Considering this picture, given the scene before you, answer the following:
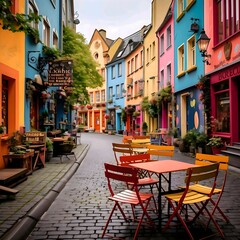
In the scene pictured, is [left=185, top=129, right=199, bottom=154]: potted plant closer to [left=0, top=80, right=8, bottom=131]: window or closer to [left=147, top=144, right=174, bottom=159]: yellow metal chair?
[left=147, top=144, right=174, bottom=159]: yellow metal chair

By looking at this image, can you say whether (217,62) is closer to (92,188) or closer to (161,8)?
(92,188)

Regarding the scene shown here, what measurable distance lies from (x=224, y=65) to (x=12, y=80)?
7.25 meters

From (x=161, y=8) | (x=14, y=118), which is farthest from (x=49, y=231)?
(x=161, y=8)

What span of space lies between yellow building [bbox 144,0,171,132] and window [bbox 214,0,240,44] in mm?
10212

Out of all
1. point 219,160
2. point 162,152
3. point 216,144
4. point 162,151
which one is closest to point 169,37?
point 216,144

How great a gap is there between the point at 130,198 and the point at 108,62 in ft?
126

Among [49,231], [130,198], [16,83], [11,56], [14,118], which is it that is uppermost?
[11,56]

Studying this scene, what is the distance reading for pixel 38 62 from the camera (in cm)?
1159

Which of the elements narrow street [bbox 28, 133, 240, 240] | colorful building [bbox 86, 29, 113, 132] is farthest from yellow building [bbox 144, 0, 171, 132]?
narrow street [bbox 28, 133, 240, 240]

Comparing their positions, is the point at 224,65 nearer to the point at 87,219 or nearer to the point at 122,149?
the point at 122,149

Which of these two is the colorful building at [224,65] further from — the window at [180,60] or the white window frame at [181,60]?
the window at [180,60]

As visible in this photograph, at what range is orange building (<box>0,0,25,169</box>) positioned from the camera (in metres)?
8.09

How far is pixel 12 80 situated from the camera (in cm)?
891

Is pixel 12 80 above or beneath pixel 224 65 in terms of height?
beneath
